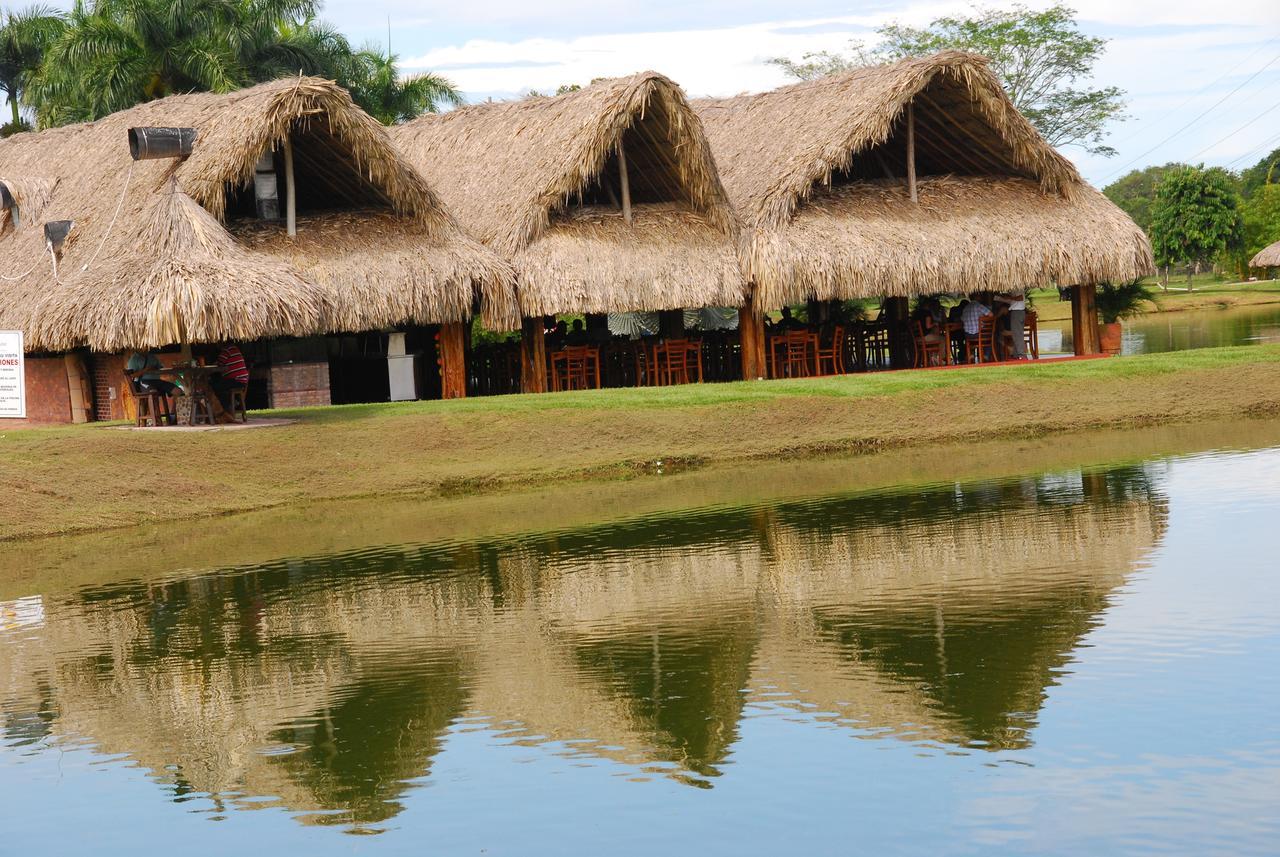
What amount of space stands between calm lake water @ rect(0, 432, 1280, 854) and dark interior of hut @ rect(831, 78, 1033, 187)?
12.1 metres

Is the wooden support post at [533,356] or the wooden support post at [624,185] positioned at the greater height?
the wooden support post at [624,185]

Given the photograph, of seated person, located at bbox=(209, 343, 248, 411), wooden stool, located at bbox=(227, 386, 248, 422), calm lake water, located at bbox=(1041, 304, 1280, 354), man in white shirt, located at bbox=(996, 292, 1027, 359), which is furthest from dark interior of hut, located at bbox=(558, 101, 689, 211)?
calm lake water, located at bbox=(1041, 304, 1280, 354)

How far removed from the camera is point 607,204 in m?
22.7

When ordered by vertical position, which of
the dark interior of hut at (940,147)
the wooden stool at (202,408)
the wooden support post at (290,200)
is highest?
the dark interior of hut at (940,147)

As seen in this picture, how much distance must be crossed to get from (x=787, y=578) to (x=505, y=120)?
15.1 meters

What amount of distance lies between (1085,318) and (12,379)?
15.5 m

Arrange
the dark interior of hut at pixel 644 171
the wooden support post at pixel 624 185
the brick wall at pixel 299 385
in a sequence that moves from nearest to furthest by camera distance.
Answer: the brick wall at pixel 299 385 < the wooden support post at pixel 624 185 < the dark interior of hut at pixel 644 171

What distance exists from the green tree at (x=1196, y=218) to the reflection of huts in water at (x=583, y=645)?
5026cm

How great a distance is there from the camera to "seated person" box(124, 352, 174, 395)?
17844 mm

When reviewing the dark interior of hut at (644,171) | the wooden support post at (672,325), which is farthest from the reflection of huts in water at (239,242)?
the wooden support post at (672,325)

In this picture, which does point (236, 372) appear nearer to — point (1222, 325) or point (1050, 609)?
point (1050, 609)

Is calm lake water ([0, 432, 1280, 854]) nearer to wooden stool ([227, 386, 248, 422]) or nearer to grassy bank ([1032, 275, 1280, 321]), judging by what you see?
wooden stool ([227, 386, 248, 422])

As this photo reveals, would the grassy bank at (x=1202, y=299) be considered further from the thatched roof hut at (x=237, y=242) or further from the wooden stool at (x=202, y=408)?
the wooden stool at (x=202, y=408)

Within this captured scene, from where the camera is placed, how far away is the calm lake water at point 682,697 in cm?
605
